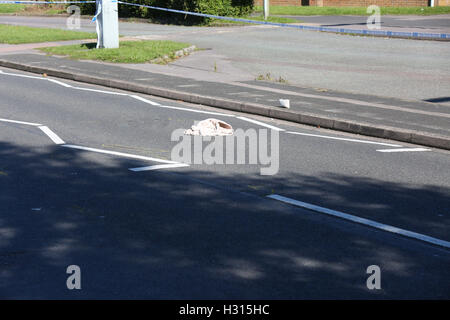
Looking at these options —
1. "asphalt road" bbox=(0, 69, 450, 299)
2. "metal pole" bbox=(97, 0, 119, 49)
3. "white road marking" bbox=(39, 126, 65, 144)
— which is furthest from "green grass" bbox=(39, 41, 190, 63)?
"asphalt road" bbox=(0, 69, 450, 299)

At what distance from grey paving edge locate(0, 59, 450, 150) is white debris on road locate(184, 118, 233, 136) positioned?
5.54 ft

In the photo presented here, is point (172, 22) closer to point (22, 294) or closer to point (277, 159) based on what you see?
point (277, 159)

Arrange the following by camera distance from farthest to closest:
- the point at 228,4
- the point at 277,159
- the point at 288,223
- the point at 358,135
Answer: the point at 228,4, the point at 358,135, the point at 277,159, the point at 288,223

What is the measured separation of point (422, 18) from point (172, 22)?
1277 cm

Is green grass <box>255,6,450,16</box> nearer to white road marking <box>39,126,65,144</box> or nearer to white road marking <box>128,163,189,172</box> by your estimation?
white road marking <box>39,126,65,144</box>

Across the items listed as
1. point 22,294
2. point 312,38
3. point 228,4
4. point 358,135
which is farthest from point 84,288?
point 228,4

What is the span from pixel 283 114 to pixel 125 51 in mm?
9661

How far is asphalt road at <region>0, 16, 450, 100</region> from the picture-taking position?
1623cm

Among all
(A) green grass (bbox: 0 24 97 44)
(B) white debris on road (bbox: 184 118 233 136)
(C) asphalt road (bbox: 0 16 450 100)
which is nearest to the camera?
(B) white debris on road (bbox: 184 118 233 136)

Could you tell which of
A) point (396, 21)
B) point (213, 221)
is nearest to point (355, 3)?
point (396, 21)

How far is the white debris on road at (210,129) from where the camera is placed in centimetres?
1065

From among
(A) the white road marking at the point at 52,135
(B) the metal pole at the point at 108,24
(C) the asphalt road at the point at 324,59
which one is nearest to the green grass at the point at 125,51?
(B) the metal pole at the point at 108,24

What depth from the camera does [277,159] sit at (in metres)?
9.12

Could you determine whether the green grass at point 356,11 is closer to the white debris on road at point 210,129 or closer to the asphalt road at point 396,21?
the asphalt road at point 396,21
